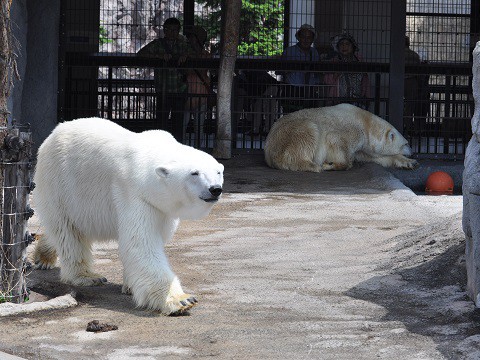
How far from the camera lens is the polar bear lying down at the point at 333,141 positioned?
39.5 ft

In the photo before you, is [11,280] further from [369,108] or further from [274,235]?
[369,108]

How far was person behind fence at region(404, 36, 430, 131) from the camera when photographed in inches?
556

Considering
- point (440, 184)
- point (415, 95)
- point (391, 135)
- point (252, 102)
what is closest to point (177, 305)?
point (440, 184)

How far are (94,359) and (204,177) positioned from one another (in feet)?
4.04

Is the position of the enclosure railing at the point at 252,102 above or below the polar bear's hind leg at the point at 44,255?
above

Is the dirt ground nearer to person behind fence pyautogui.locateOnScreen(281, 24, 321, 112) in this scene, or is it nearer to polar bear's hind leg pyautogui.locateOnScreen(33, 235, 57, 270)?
polar bear's hind leg pyautogui.locateOnScreen(33, 235, 57, 270)

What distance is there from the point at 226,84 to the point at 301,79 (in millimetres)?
1499

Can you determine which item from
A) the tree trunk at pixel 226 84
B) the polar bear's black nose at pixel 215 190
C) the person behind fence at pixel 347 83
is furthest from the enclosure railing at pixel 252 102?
the polar bear's black nose at pixel 215 190

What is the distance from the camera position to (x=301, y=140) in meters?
12.1


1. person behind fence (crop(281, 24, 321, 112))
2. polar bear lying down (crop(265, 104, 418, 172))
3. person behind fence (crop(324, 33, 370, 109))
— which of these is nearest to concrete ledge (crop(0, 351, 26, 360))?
polar bear lying down (crop(265, 104, 418, 172))

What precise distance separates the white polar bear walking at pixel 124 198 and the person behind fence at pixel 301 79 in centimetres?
771

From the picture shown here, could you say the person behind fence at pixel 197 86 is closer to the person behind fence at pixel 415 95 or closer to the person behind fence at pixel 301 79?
the person behind fence at pixel 301 79

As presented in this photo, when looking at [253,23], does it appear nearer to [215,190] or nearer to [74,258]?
[74,258]

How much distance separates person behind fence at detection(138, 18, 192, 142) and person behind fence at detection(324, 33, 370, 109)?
2.10m
